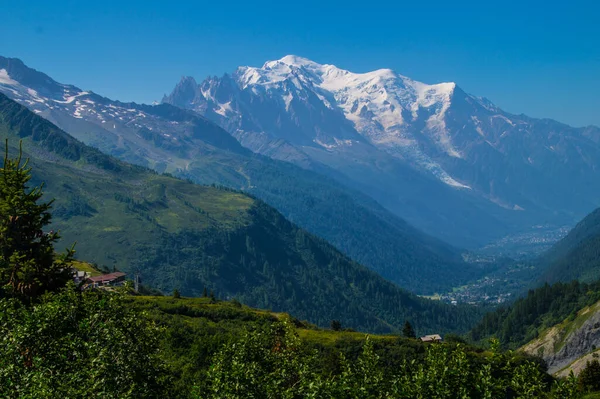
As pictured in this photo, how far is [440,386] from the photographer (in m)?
33.7

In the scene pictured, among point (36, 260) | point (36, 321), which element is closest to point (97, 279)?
point (36, 260)

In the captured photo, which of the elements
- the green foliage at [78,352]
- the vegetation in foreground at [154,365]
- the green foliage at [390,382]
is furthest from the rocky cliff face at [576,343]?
the green foliage at [78,352]

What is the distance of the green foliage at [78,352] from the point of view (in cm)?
3312

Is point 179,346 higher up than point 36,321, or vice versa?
point 36,321

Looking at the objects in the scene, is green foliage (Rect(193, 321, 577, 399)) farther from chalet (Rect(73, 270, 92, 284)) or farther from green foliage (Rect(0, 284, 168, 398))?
chalet (Rect(73, 270, 92, 284))

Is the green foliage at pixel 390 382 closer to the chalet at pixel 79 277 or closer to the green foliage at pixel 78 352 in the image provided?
the green foliage at pixel 78 352

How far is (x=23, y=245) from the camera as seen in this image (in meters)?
58.5

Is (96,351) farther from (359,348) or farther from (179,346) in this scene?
(359,348)

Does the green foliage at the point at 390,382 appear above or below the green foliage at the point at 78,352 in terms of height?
above

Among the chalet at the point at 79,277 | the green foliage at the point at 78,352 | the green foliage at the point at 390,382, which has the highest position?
the green foliage at the point at 390,382

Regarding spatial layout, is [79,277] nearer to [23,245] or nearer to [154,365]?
[23,245]

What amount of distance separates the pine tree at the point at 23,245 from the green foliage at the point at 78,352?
11019 mm

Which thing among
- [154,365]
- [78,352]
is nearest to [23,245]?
[78,352]

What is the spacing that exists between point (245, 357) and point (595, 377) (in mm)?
78557
